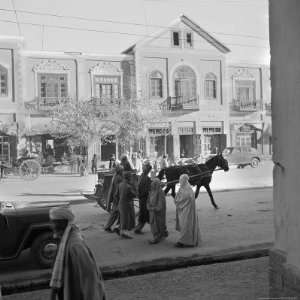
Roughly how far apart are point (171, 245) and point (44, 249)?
8.61ft

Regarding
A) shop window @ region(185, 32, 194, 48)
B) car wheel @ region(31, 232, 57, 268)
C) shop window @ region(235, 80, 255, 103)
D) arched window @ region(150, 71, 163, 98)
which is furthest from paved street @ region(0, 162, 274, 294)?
shop window @ region(235, 80, 255, 103)

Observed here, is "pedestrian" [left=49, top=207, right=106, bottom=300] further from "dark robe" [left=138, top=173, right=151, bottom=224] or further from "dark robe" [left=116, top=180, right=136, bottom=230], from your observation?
"dark robe" [left=138, top=173, right=151, bottom=224]

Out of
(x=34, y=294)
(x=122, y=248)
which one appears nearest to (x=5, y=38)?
(x=122, y=248)

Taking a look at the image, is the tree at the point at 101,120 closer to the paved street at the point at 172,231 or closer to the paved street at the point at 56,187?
the paved street at the point at 56,187

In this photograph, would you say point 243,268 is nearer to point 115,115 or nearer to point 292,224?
point 292,224

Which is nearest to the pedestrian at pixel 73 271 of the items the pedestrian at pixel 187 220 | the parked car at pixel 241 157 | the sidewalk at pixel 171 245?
the sidewalk at pixel 171 245

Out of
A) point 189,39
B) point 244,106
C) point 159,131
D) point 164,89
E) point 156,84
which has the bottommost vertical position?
point 159,131

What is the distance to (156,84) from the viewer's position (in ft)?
122

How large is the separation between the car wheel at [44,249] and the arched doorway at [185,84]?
31079mm

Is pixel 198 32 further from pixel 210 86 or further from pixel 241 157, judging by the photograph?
pixel 241 157

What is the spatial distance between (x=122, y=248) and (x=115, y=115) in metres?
24.3

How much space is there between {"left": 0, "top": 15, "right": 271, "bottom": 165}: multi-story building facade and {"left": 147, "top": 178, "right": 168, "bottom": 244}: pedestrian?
2288 cm

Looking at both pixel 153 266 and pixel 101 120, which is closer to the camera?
pixel 153 266

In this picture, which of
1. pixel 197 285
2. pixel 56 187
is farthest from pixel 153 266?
pixel 56 187
